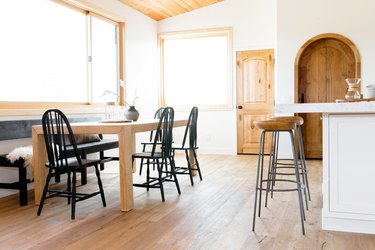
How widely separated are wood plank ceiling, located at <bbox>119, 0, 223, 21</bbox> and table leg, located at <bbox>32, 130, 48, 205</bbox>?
3.29 metres

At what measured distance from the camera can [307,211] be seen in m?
3.17

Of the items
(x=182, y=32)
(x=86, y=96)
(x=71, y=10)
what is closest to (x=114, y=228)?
(x=86, y=96)

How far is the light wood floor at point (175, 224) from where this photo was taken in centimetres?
248

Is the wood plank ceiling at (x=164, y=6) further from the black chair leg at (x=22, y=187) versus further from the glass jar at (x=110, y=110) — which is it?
the black chair leg at (x=22, y=187)

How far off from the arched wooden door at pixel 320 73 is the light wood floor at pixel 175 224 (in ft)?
7.41

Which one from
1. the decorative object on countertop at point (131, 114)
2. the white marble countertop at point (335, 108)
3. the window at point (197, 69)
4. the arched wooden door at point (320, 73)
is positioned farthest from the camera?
the window at point (197, 69)

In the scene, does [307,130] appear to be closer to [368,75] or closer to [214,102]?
[368,75]

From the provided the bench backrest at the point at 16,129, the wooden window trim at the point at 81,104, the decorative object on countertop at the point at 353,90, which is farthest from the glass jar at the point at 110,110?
the decorative object on countertop at the point at 353,90

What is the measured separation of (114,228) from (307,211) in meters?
1.62

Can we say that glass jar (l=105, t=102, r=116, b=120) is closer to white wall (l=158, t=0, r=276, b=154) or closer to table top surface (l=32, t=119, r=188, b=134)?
table top surface (l=32, t=119, r=188, b=134)

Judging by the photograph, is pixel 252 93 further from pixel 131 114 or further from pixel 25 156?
pixel 25 156

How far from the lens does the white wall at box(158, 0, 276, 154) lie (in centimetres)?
673

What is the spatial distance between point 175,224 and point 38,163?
1565mm

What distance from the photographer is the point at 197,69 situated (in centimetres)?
737
